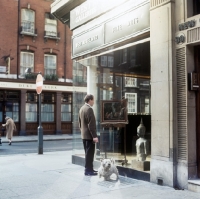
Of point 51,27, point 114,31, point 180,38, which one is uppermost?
point 51,27

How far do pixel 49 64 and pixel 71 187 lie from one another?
69.9 feet

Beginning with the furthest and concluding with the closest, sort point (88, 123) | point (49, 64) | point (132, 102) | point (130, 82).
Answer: point (49, 64) < point (130, 82) < point (132, 102) < point (88, 123)

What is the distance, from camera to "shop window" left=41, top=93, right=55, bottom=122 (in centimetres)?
2572

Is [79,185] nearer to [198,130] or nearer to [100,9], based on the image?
[198,130]

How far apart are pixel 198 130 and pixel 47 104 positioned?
69.6 ft

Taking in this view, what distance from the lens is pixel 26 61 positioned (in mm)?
24969

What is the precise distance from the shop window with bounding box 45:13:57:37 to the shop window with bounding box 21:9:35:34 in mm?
1300

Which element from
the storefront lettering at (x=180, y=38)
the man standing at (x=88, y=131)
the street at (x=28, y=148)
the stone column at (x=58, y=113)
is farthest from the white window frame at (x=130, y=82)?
the stone column at (x=58, y=113)

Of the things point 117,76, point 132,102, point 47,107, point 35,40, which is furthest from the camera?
point 47,107

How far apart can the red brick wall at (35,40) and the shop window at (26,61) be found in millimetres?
336

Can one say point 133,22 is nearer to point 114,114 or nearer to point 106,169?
point 114,114

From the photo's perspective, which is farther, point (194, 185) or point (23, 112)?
point (23, 112)

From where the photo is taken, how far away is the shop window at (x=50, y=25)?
86.5ft

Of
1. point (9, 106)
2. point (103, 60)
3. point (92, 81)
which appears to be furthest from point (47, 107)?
point (103, 60)
